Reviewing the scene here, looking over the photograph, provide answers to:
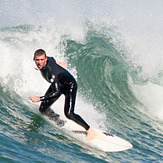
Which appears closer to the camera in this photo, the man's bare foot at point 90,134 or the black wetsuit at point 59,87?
the black wetsuit at point 59,87

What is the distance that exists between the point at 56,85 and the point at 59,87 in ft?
0.29

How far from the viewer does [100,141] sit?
232 inches

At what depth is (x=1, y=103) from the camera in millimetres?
6773

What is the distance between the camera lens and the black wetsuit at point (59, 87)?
5355 millimetres

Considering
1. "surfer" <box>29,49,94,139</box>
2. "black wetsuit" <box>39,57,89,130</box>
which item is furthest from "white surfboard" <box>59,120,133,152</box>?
"black wetsuit" <box>39,57,89,130</box>

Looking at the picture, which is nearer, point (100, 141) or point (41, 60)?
point (41, 60)

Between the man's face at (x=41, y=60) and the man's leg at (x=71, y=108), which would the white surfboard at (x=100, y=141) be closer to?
the man's leg at (x=71, y=108)

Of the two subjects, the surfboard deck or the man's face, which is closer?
the man's face

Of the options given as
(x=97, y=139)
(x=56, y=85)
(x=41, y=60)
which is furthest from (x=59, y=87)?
(x=97, y=139)

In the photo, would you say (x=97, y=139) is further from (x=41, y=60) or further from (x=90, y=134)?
(x=41, y=60)

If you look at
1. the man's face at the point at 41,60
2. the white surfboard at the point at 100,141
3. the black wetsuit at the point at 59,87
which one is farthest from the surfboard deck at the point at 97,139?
the man's face at the point at 41,60

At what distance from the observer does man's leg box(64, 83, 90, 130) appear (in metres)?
5.80

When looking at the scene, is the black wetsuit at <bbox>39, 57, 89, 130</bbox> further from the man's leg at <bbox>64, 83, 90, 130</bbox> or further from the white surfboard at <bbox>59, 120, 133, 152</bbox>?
the white surfboard at <bbox>59, 120, 133, 152</bbox>

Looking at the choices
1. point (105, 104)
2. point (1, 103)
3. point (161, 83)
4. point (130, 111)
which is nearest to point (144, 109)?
point (130, 111)
